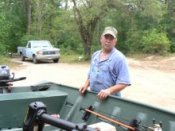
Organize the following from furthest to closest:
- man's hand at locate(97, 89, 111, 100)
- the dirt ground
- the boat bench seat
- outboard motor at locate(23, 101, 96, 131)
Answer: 1. the dirt ground
2. the boat bench seat
3. man's hand at locate(97, 89, 111, 100)
4. outboard motor at locate(23, 101, 96, 131)

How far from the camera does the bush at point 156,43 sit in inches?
1174

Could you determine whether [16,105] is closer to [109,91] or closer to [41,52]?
[109,91]

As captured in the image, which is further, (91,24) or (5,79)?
(91,24)

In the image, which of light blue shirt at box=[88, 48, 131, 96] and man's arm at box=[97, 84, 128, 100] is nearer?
man's arm at box=[97, 84, 128, 100]

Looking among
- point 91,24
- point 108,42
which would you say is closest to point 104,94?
point 108,42

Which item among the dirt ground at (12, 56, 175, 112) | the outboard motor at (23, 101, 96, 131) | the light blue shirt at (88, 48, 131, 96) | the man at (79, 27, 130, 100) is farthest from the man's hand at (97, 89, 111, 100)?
the dirt ground at (12, 56, 175, 112)

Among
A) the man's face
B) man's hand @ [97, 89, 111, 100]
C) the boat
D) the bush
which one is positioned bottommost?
the bush

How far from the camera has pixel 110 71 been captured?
196 inches

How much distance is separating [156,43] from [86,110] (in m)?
25.6

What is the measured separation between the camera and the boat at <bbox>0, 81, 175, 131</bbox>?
4.00m

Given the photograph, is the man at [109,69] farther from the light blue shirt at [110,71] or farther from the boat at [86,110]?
the boat at [86,110]

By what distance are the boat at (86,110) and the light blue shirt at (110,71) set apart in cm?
19

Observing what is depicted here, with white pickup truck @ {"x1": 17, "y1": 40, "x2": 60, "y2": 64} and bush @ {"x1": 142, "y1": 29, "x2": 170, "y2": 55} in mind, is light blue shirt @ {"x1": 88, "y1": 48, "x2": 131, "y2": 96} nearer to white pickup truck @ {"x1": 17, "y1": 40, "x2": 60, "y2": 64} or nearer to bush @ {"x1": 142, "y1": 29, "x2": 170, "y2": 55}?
white pickup truck @ {"x1": 17, "y1": 40, "x2": 60, "y2": 64}

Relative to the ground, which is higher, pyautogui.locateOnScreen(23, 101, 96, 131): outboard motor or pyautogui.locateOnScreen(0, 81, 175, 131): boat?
pyautogui.locateOnScreen(23, 101, 96, 131): outboard motor
